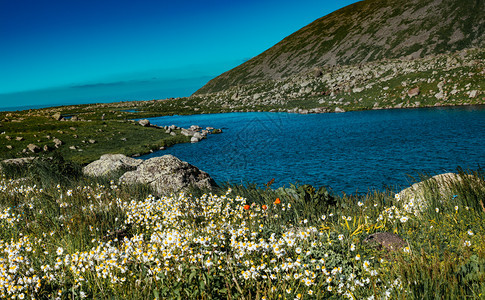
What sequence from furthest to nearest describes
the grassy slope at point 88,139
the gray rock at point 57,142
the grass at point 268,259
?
1. the gray rock at point 57,142
2. the grassy slope at point 88,139
3. the grass at point 268,259

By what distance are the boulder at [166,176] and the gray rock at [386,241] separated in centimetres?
1058

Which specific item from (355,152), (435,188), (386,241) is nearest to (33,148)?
(355,152)

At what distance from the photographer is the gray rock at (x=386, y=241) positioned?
6.29 m

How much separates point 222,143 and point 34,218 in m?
41.5

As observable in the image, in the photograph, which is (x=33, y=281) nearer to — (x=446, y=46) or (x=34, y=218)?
(x=34, y=218)

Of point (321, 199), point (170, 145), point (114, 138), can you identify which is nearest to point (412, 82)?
point (170, 145)

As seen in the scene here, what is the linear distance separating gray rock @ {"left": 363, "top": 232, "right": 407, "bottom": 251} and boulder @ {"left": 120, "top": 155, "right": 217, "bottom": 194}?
10578 mm

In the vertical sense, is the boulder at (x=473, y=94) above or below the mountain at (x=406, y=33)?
below

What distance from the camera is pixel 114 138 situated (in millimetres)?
54344

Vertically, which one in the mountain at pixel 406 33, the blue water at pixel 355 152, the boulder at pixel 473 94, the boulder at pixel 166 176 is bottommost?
the blue water at pixel 355 152

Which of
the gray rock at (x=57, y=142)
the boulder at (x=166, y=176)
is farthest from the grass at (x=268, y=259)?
the gray rock at (x=57, y=142)

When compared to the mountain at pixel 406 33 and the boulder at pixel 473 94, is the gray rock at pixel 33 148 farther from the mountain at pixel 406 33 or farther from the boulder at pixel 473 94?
the mountain at pixel 406 33

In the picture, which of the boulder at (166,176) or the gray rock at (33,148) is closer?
the boulder at (166,176)

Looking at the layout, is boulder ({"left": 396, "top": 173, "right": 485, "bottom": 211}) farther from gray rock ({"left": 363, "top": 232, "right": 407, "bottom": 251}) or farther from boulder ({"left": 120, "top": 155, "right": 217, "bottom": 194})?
boulder ({"left": 120, "top": 155, "right": 217, "bottom": 194})
